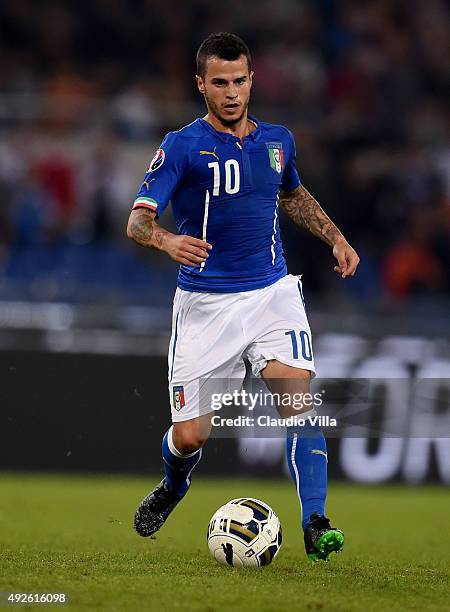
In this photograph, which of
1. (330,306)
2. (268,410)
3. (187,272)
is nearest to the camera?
(187,272)

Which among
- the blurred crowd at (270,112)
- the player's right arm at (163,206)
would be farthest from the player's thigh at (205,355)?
the blurred crowd at (270,112)

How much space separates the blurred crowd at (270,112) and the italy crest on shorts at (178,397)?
6.06 m

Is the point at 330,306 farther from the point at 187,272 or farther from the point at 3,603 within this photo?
the point at 3,603

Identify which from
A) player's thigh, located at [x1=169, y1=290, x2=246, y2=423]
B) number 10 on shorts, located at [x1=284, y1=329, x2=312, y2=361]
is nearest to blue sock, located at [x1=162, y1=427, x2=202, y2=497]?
player's thigh, located at [x1=169, y1=290, x2=246, y2=423]

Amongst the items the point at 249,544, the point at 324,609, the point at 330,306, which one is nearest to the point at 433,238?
the point at 330,306

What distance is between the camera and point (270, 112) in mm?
13359

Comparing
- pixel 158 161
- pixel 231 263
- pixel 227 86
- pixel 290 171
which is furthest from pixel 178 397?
pixel 227 86

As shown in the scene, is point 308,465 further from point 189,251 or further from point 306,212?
point 306,212

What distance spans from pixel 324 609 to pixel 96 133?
9.00m

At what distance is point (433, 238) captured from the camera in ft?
40.2

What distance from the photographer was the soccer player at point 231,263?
5875mm

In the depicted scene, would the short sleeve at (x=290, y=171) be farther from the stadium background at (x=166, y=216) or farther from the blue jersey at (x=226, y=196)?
the stadium background at (x=166, y=216)

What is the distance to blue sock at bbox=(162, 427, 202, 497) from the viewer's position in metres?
6.30

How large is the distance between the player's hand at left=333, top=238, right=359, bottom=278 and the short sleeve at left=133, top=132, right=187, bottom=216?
2.82 feet
